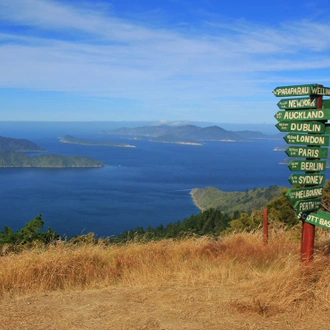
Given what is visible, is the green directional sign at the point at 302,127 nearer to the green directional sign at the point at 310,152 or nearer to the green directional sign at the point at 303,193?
the green directional sign at the point at 310,152

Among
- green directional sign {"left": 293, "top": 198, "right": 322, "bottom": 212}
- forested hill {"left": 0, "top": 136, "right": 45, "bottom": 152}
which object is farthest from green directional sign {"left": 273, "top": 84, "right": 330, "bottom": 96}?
forested hill {"left": 0, "top": 136, "right": 45, "bottom": 152}

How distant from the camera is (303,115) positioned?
4.05m

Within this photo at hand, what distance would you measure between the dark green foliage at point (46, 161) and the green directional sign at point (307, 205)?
108m

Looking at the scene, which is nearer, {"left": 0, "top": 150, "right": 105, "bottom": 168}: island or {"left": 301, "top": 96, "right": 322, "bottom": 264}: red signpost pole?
{"left": 301, "top": 96, "right": 322, "bottom": 264}: red signpost pole

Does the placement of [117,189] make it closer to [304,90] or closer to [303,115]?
[303,115]

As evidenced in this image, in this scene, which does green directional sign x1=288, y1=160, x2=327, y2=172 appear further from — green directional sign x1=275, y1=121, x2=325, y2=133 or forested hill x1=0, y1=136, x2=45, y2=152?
forested hill x1=0, y1=136, x2=45, y2=152

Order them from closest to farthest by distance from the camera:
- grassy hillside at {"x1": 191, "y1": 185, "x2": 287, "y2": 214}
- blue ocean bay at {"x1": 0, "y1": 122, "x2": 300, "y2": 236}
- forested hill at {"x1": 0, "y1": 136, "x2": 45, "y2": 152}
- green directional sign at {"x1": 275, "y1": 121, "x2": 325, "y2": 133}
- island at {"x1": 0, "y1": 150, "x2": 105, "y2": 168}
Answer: green directional sign at {"x1": 275, "y1": 121, "x2": 325, "y2": 133} < grassy hillside at {"x1": 191, "y1": 185, "x2": 287, "y2": 214} < blue ocean bay at {"x1": 0, "y1": 122, "x2": 300, "y2": 236} < island at {"x1": 0, "y1": 150, "x2": 105, "y2": 168} < forested hill at {"x1": 0, "y1": 136, "x2": 45, "y2": 152}

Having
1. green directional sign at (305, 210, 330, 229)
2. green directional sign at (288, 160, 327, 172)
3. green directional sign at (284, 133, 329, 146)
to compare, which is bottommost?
green directional sign at (305, 210, 330, 229)

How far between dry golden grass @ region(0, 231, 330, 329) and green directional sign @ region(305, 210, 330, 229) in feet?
1.14

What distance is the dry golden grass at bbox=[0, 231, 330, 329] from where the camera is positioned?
3508mm

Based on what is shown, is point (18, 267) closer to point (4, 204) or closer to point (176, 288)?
point (176, 288)

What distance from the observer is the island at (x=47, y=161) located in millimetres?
111625

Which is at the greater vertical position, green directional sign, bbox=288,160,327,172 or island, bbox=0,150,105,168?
green directional sign, bbox=288,160,327,172

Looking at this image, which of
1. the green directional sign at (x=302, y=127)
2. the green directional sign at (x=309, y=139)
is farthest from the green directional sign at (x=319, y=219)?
the green directional sign at (x=302, y=127)
